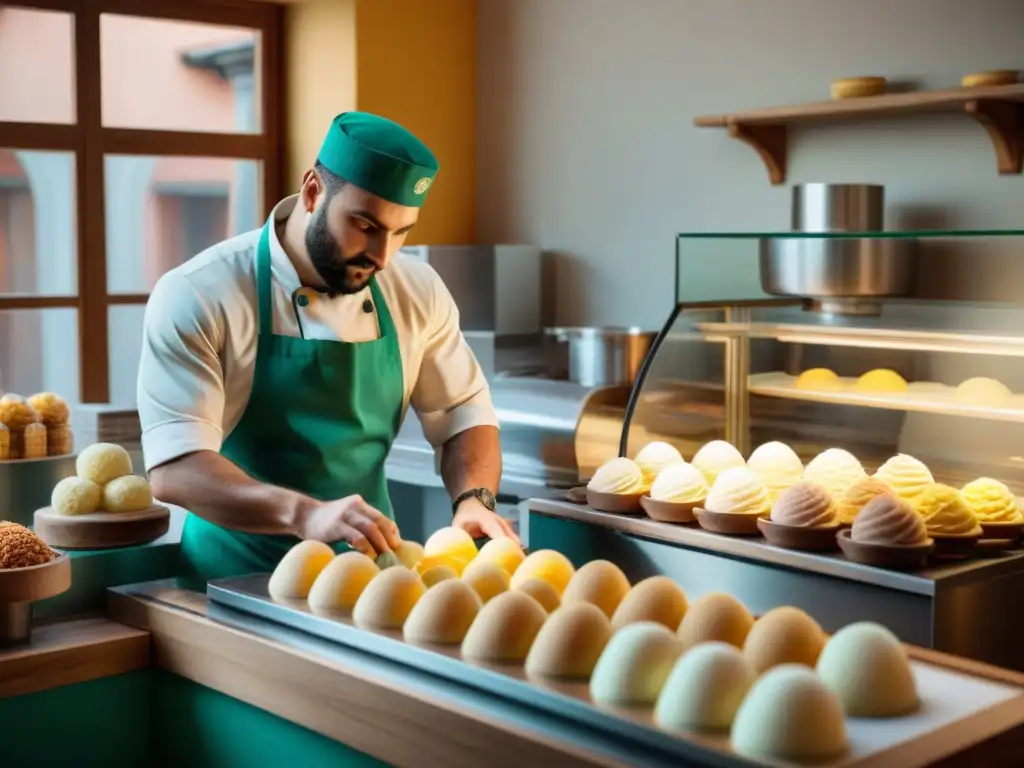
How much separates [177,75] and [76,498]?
3425 mm

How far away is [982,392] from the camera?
89.0 inches

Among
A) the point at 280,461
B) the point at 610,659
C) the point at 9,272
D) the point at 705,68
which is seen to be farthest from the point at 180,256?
the point at 610,659

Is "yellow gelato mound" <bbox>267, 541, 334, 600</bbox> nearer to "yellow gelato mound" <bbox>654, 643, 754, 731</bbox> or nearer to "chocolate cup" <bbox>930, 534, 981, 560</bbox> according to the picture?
"yellow gelato mound" <bbox>654, 643, 754, 731</bbox>

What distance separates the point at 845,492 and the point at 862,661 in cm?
89

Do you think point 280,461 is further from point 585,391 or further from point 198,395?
point 585,391

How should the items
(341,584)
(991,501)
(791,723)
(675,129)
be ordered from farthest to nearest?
1. (675,129)
2. (991,501)
3. (341,584)
4. (791,723)

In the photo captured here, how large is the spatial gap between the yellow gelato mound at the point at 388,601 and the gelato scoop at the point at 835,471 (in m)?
0.86

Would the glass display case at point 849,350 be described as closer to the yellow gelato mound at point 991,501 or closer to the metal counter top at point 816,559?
the yellow gelato mound at point 991,501

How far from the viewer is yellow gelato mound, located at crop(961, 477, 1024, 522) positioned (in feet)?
7.04

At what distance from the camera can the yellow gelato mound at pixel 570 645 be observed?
4.92 feet

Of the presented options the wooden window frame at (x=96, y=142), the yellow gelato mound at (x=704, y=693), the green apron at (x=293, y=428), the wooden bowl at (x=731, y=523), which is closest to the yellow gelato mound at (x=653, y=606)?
the yellow gelato mound at (x=704, y=693)

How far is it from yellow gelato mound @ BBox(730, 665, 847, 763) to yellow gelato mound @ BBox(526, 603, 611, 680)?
231mm

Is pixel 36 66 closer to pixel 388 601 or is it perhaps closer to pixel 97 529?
pixel 97 529

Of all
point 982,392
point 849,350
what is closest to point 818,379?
point 849,350
